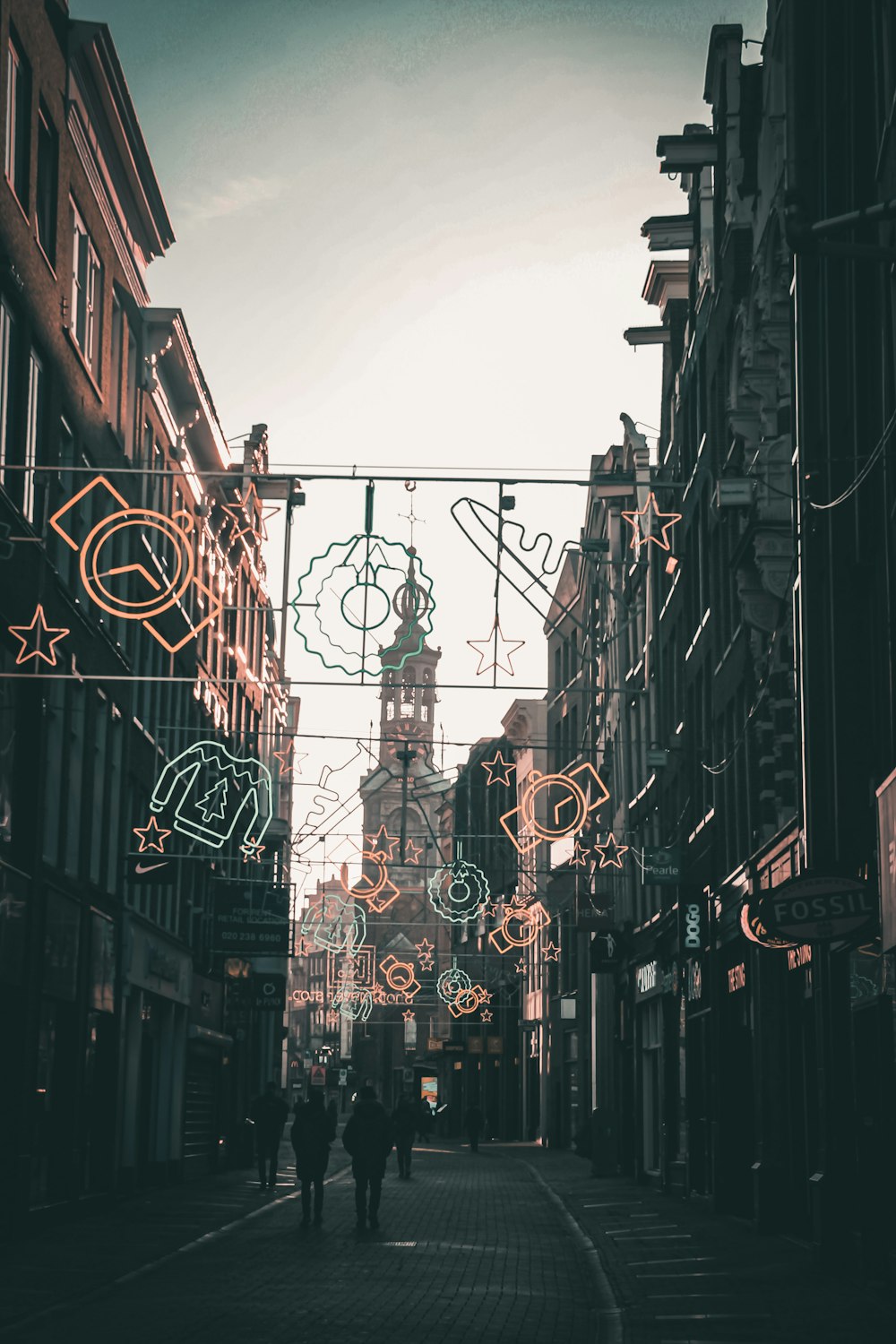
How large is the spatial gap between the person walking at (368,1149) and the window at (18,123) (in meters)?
12.0

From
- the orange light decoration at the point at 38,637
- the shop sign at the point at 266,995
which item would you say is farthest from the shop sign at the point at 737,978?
the shop sign at the point at 266,995

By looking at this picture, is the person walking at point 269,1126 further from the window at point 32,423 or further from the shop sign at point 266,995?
the window at point 32,423

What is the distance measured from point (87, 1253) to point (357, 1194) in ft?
16.3

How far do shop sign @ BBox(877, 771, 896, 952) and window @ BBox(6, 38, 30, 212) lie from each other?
12.9 metres

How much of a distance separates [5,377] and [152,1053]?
57.3 feet

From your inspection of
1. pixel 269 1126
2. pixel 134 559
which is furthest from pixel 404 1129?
pixel 134 559

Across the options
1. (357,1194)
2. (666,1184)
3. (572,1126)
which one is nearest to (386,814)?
(572,1126)

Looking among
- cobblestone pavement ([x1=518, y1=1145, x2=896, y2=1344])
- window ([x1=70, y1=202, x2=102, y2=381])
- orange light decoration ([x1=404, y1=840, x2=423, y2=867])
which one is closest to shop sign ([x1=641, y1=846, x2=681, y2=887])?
cobblestone pavement ([x1=518, y1=1145, x2=896, y2=1344])

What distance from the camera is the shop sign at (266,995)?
4541 centimetres

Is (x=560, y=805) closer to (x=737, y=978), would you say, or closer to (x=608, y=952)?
(x=737, y=978)

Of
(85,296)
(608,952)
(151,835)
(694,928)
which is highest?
(85,296)

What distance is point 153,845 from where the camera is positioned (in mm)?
32750

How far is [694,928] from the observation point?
3083cm

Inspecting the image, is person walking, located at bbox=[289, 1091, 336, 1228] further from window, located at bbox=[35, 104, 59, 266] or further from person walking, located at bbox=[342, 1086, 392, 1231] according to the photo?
window, located at bbox=[35, 104, 59, 266]
